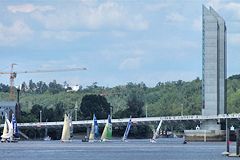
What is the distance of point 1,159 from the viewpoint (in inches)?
6378

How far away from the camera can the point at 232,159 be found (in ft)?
520

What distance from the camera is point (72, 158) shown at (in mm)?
169875

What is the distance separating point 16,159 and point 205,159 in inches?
1020

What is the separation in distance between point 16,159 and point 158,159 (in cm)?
1971

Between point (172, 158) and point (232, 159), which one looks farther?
point (172, 158)

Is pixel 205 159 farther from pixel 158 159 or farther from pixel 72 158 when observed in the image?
pixel 72 158

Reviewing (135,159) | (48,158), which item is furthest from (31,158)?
(135,159)

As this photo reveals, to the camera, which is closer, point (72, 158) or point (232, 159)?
point (232, 159)

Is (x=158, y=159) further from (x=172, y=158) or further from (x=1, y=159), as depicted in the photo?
(x=1, y=159)

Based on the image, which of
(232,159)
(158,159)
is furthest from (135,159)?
(232,159)

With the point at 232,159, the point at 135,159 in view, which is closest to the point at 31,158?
the point at 135,159

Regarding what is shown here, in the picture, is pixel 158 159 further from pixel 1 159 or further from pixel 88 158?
pixel 1 159

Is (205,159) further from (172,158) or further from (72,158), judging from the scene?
(72,158)

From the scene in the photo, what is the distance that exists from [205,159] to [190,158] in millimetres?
4510
